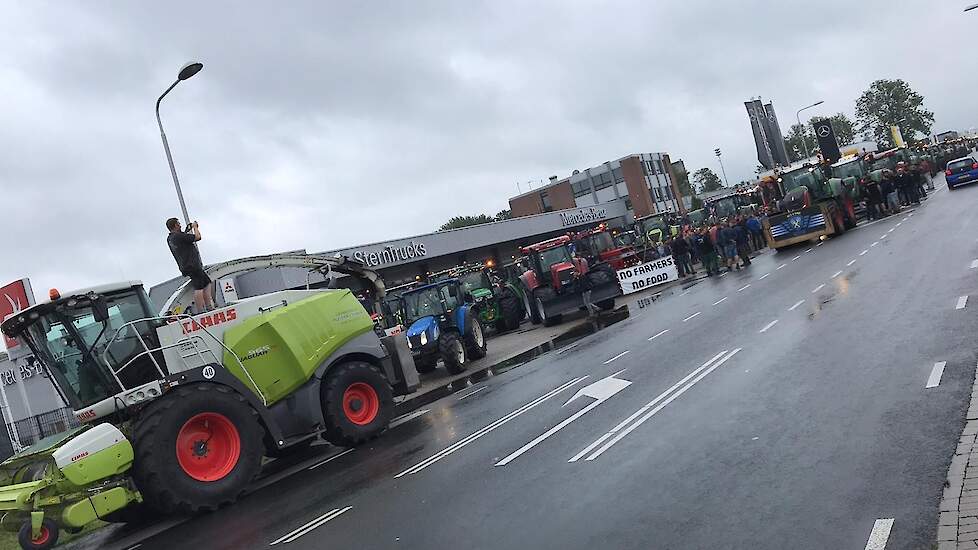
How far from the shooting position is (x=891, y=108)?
399ft

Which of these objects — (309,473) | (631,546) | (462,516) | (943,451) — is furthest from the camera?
(309,473)

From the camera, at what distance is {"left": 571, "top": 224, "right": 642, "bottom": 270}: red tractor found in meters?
31.7

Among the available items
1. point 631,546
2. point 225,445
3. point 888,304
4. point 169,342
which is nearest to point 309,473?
point 225,445

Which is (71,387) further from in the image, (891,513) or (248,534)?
(891,513)

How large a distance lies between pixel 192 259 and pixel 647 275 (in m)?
23.5

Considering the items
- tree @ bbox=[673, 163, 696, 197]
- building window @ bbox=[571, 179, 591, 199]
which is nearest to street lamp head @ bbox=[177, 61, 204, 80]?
building window @ bbox=[571, 179, 591, 199]

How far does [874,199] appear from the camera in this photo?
3678 centimetres

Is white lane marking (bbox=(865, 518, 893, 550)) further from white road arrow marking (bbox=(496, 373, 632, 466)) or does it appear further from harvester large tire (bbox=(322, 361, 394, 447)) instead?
harvester large tire (bbox=(322, 361, 394, 447))

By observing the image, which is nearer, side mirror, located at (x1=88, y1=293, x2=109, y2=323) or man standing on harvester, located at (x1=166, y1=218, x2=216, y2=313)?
side mirror, located at (x1=88, y1=293, x2=109, y2=323)

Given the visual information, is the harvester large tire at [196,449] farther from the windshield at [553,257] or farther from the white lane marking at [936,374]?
the windshield at [553,257]

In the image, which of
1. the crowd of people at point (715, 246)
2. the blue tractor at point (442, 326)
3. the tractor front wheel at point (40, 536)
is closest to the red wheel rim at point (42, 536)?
the tractor front wheel at point (40, 536)

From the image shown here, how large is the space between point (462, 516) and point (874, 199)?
115 ft

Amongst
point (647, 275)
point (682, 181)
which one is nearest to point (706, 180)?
point (682, 181)

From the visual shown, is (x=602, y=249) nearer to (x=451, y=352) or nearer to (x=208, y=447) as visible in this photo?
(x=451, y=352)
